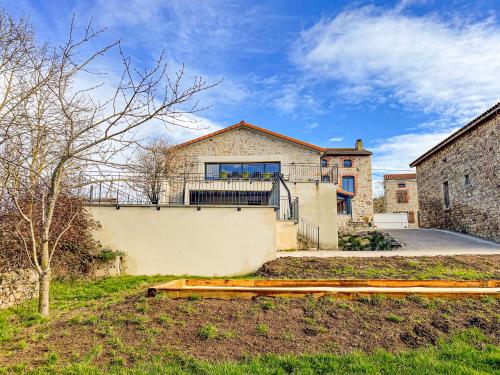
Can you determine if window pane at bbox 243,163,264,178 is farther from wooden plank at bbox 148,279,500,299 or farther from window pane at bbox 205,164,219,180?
wooden plank at bbox 148,279,500,299

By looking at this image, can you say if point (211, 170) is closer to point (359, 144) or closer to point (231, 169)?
point (231, 169)

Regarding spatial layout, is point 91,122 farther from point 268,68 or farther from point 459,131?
point 459,131

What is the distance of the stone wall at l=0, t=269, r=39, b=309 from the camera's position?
6090mm

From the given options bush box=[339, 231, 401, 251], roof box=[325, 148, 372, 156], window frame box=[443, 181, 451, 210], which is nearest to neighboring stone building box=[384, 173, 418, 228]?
roof box=[325, 148, 372, 156]

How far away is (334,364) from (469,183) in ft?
53.3

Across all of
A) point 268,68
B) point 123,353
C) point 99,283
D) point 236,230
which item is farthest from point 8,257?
point 268,68

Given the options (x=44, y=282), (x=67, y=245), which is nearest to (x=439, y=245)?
(x=67, y=245)

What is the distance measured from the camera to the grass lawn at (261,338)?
122 inches

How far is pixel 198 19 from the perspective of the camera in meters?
6.55

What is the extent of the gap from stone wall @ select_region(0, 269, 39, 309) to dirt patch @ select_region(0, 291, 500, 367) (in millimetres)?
2205

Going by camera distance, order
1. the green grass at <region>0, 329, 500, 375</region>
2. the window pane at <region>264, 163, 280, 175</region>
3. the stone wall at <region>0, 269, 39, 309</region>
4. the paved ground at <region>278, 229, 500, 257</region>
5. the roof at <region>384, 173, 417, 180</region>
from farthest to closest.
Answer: the roof at <region>384, 173, 417, 180</region>, the window pane at <region>264, 163, 280, 175</region>, the paved ground at <region>278, 229, 500, 257</region>, the stone wall at <region>0, 269, 39, 309</region>, the green grass at <region>0, 329, 500, 375</region>

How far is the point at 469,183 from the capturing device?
1599 centimetres

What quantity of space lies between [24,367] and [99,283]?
4941 millimetres

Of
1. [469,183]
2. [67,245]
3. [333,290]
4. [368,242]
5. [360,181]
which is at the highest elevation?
[360,181]
